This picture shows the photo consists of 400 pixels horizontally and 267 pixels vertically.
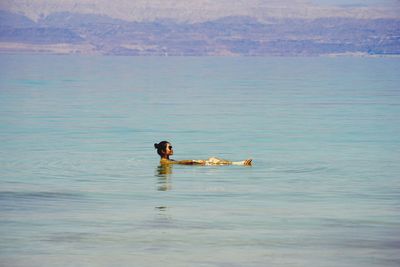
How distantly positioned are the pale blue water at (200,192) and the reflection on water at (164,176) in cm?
6

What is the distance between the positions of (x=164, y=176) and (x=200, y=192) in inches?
137

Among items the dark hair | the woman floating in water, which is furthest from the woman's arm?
the dark hair

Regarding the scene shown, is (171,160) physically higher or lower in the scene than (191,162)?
higher

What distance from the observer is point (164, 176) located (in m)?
31.6

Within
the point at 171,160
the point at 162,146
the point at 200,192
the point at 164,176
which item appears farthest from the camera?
the point at 171,160

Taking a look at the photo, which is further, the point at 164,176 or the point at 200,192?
the point at 164,176

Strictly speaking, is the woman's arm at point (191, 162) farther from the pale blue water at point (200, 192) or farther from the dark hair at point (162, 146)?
the dark hair at point (162, 146)

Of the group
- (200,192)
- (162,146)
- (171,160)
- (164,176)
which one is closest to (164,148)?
(162,146)

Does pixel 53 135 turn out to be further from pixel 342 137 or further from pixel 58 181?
pixel 58 181

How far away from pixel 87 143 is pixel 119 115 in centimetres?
1688

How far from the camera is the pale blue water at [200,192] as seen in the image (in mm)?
20328

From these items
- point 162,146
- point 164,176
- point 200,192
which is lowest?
point 200,192

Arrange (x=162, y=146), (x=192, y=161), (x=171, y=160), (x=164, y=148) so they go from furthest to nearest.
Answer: (x=171, y=160) → (x=192, y=161) → (x=162, y=146) → (x=164, y=148)

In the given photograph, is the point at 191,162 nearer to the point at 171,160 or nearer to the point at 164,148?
the point at 171,160
